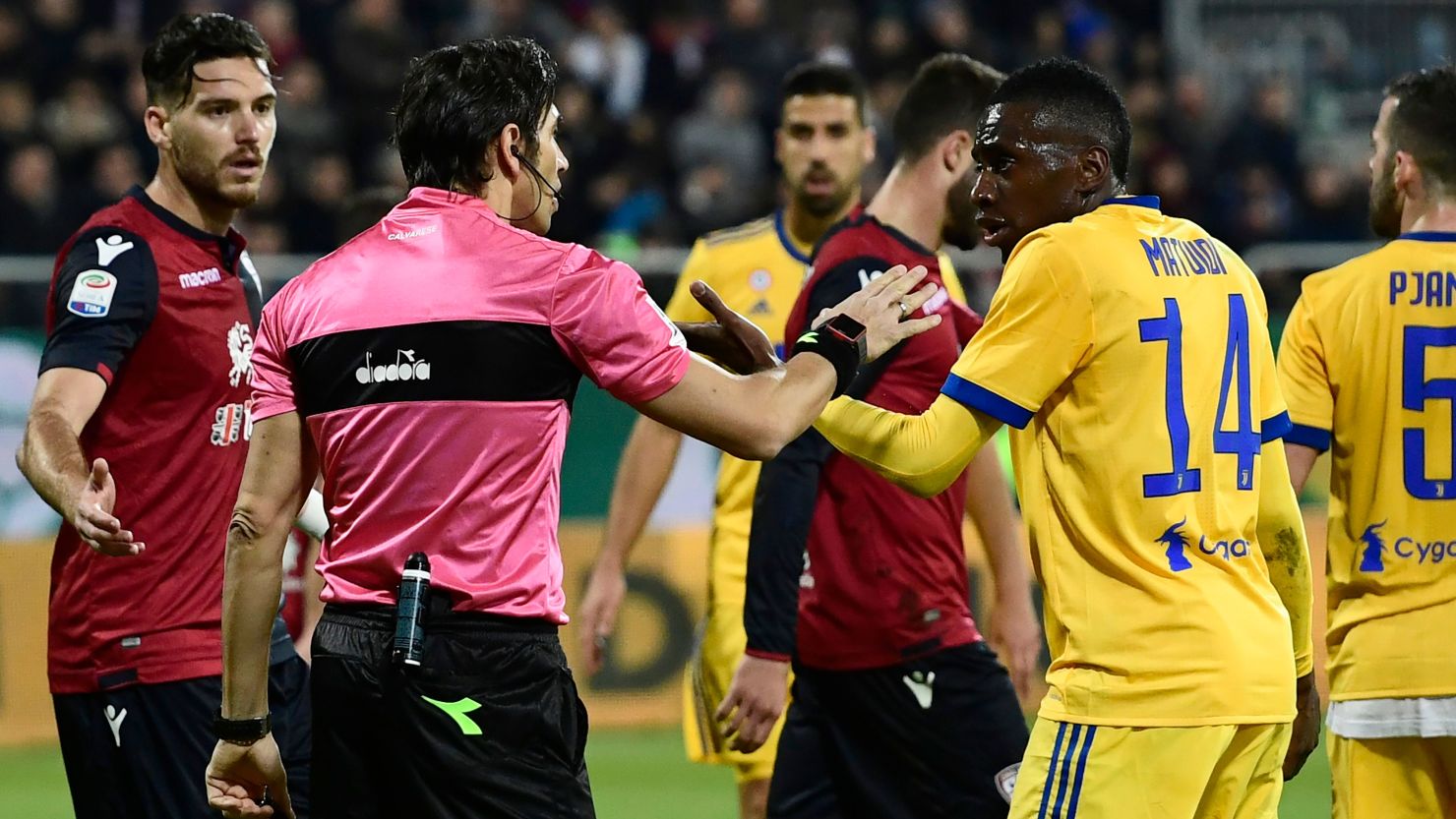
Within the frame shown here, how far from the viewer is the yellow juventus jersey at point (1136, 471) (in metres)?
3.95

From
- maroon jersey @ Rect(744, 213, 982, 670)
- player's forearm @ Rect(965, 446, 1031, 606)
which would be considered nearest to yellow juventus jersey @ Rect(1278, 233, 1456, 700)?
maroon jersey @ Rect(744, 213, 982, 670)

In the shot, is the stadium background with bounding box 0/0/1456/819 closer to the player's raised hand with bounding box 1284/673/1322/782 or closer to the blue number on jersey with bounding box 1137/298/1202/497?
the player's raised hand with bounding box 1284/673/1322/782

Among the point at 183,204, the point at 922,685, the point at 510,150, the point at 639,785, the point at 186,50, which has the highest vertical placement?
the point at 186,50

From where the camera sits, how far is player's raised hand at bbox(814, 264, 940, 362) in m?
4.24

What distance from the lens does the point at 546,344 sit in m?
3.98

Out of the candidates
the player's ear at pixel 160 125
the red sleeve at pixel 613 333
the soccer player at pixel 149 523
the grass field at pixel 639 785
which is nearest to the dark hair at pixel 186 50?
the player's ear at pixel 160 125

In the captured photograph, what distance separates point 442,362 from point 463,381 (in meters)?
0.06

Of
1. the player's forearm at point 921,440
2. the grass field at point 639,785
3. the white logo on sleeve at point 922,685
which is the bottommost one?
the grass field at point 639,785

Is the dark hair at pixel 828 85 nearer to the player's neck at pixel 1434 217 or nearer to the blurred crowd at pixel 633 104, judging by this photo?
the player's neck at pixel 1434 217

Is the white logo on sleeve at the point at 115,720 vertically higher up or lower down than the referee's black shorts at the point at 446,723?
lower down

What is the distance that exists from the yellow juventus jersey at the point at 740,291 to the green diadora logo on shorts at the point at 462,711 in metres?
3.59

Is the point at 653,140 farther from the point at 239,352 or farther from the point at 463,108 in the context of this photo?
the point at 463,108

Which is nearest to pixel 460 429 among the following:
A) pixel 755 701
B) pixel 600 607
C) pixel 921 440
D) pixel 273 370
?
pixel 273 370

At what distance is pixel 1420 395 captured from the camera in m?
5.08
